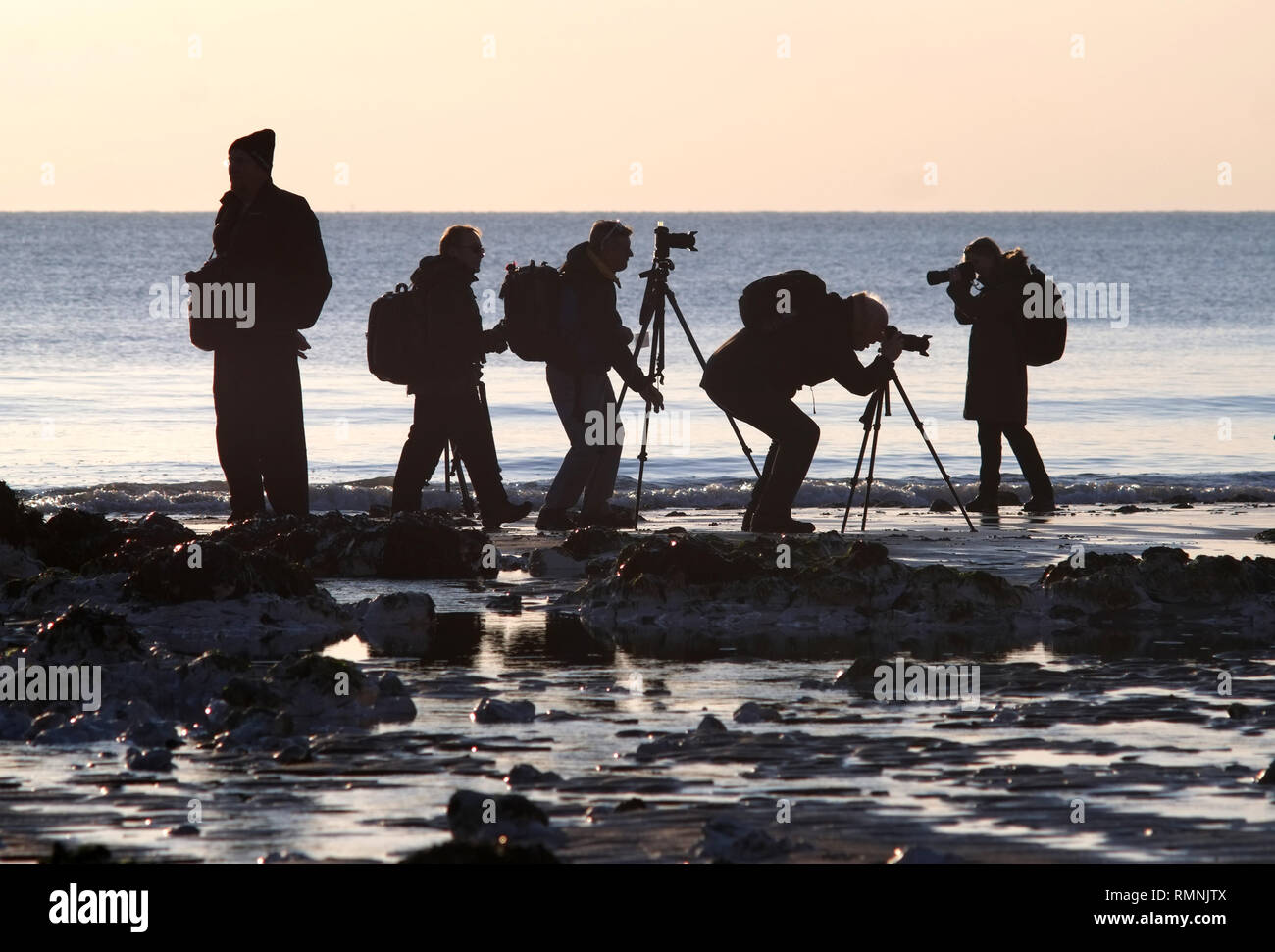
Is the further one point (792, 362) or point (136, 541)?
point (792, 362)

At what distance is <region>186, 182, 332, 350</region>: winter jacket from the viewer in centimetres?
1041

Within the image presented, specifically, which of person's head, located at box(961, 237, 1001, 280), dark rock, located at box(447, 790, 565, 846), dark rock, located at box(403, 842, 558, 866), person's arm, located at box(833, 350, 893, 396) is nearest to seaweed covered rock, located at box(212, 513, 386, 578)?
person's arm, located at box(833, 350, 893, 396)

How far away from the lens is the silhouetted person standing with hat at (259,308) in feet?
34.2

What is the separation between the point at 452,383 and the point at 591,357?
88 centimetres

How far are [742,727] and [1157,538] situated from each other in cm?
679

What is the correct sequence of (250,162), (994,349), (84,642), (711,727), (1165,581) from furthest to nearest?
1. (994,349)
2. (250,162)
3. (1165,581)
4. (84,642)
5. (711,727)

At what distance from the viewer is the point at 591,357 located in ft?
40.1

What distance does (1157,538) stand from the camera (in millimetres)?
12266

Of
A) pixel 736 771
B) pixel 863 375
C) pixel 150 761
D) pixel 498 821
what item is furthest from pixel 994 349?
pixel 498 821

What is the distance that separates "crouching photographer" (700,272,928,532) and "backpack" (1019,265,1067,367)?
231 cm

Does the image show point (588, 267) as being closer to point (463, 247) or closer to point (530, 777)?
point (463, 247)

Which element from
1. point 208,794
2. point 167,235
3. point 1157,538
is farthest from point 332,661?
point 167,235

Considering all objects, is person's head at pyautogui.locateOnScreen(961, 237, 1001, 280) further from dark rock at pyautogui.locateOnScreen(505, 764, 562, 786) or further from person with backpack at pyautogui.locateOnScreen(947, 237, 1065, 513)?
dark rock at pyautogui.locateOnScreen(505, 764, 562, 786)

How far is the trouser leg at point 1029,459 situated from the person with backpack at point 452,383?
144 inches
